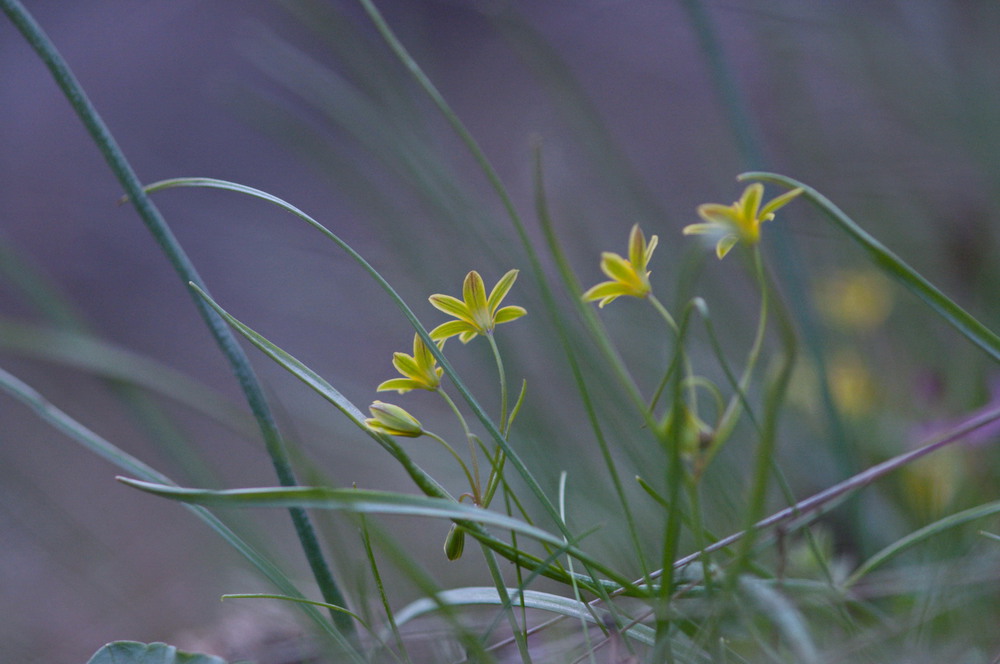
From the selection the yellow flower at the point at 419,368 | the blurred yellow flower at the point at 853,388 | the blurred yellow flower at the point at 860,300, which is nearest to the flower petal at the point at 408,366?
the yellow flower at the point at 419,368

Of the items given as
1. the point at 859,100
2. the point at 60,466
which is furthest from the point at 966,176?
the point at 60,466

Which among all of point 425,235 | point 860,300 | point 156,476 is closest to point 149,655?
point 156,476

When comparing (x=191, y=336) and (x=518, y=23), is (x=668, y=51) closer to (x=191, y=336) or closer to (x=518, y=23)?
(x=191, y=336)

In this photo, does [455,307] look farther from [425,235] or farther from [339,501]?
[425,235]

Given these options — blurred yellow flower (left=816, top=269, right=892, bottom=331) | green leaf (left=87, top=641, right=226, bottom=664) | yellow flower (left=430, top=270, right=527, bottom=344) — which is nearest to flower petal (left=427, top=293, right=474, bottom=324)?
yellow flower (left=430, top=270, right=527, bottom=344)

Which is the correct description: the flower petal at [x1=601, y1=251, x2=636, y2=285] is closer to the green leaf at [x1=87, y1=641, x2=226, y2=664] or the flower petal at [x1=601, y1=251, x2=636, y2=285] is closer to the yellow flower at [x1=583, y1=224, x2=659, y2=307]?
the yellow flower at [x1=583, y1=224, x2=659, y2=307]

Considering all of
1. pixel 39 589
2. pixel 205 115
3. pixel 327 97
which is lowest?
pixel 39 589
